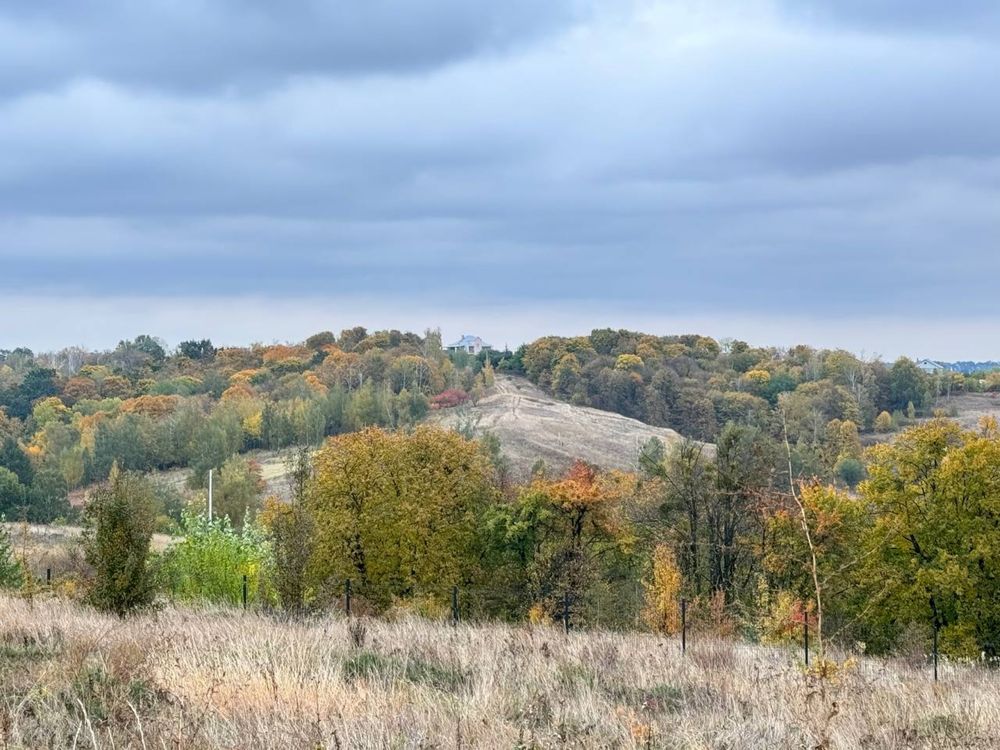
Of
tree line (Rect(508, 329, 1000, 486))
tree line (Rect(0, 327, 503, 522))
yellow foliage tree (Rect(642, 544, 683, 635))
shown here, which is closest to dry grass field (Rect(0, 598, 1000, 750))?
yellow foliage tree (Rect(642, 544, 683, 635))

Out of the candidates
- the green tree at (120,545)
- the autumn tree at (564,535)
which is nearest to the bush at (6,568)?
the autumn tree at (564,535)

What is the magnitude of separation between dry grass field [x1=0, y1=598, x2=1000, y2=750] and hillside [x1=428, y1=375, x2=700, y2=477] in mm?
98716

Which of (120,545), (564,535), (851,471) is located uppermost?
(120,545)

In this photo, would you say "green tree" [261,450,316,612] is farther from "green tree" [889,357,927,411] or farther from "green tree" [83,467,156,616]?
"green tree" [889,357,927,411]

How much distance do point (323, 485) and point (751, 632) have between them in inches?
844

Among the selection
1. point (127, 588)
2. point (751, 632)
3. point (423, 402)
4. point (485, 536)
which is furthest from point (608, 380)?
point (127, 588)

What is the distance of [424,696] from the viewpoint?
786cm

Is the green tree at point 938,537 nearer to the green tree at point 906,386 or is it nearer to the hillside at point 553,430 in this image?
the hillside at point 553,430

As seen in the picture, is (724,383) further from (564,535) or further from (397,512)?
(397,512)

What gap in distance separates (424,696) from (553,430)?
419 ft

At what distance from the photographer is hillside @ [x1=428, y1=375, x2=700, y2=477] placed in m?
124

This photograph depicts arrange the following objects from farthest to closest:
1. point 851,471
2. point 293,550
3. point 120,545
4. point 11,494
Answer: point 851,471
point 11,494
point 293,550
point 120,545

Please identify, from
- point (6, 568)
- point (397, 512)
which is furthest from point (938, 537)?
point (6, 568)

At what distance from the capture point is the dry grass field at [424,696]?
248 inches
